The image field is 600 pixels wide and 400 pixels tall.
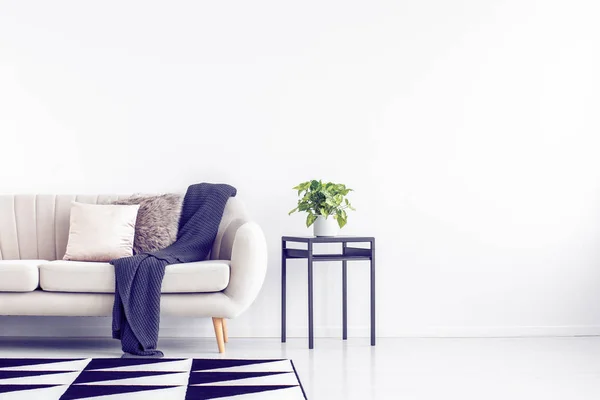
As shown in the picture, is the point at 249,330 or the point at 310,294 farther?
the point at 249,330

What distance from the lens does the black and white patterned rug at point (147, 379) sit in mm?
2926

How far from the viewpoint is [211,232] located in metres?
4.26

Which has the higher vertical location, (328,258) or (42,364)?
(328,258)

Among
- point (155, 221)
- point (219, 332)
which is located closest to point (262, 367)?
point (219, 332)

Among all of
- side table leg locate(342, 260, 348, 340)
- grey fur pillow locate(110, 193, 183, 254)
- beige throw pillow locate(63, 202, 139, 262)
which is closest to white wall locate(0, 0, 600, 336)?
side table leg locate(342, 260, 348, 340)

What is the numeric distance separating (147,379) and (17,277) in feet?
3.40

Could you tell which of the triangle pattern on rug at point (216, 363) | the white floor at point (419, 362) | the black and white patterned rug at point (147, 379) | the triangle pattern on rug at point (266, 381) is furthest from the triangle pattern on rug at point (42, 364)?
the triangle pattern on rug at point (266, 381)

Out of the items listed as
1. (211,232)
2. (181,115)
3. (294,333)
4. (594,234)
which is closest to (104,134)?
(181,115)

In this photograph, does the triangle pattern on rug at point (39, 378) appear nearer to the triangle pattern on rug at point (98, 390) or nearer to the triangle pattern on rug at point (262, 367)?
the triangle pattern on rug at point (98, 390)

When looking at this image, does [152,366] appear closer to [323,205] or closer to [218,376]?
[218,376]

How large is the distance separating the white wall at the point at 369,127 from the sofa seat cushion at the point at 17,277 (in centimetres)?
88

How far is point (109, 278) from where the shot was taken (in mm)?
3793

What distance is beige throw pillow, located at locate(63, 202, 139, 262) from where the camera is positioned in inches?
161

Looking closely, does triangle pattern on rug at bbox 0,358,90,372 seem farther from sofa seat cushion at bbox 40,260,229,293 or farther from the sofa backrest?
the sofa backrest
